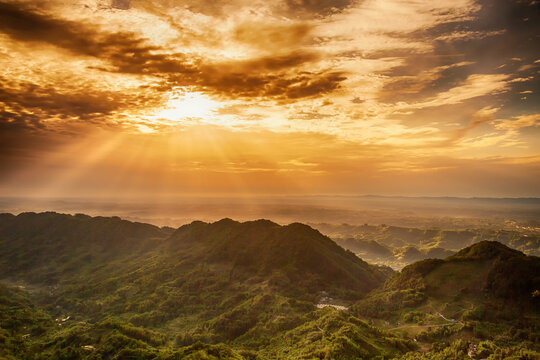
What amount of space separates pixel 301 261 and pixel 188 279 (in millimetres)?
38532

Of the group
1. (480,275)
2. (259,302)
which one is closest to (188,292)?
(259,302)

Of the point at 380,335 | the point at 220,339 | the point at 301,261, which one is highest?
the point at 301,261

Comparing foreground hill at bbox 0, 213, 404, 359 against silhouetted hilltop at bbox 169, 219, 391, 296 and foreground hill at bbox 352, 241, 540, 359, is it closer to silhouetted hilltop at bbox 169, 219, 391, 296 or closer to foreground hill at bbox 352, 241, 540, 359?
silhouetted hilltop at bbox 169, 219, 391, 296

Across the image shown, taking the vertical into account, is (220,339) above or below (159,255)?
below

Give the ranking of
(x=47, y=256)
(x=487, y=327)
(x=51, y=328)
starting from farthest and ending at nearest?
(x=47, y=256)
(x=51, y=328)
(x=487, y=327)

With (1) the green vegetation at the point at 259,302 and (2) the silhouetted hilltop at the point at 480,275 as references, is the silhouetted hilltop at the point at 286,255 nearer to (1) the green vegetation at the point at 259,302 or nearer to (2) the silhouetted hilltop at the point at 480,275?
(1) the green vegetation at the point at 259,302

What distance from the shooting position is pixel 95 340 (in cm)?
5328

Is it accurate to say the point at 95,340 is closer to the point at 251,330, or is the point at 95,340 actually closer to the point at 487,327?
the point at 251,330

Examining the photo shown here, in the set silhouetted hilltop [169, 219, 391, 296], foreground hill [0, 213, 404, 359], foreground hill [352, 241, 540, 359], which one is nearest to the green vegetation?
foreground hill [352, 241, 540, 359]

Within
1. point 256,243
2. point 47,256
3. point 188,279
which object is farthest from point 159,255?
point 47,256

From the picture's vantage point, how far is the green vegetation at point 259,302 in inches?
1874

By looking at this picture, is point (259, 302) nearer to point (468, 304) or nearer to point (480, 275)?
point (468, 304)

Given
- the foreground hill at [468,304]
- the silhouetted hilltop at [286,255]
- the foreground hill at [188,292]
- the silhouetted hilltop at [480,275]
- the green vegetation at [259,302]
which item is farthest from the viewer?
the silhouetted hilltop at [286,255]

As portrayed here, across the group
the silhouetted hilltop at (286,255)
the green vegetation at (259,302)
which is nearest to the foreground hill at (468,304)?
the green vegetation at (259,302)
